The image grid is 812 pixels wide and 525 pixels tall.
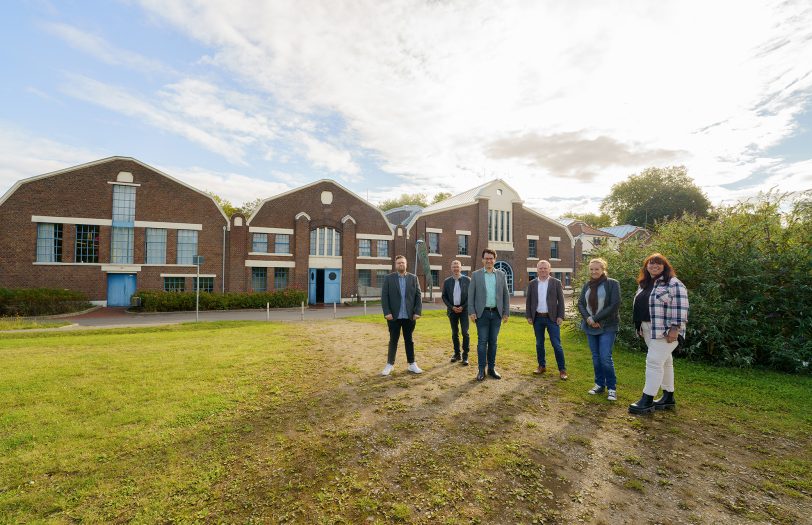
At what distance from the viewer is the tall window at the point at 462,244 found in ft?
108

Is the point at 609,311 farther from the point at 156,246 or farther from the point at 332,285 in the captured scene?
the point at 156,246

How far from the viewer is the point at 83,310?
20.3 m

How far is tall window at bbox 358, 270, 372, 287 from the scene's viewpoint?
29125mm

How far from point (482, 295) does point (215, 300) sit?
19477mm

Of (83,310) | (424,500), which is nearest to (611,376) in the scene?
(424,500)

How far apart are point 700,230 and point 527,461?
9.41 meters

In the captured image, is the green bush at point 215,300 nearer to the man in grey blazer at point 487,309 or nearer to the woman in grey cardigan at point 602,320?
the man in grey blazer at point 487,309

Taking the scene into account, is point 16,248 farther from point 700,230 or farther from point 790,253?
point 790,253

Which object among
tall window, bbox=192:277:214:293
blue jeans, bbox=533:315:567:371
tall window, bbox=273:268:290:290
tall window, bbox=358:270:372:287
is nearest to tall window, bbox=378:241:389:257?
tall window, bbox=358:270:372:287

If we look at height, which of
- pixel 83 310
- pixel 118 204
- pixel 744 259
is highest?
pixel 118 204

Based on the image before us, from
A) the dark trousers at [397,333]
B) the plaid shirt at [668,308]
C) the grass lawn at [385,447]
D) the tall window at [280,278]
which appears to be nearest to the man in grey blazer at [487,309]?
the grass lawn at [385,447]

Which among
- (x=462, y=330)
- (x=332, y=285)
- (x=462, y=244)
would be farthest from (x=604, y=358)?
(x=462, y=244)

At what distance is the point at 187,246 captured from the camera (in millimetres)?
24391

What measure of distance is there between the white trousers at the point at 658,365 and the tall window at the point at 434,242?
2643cm
